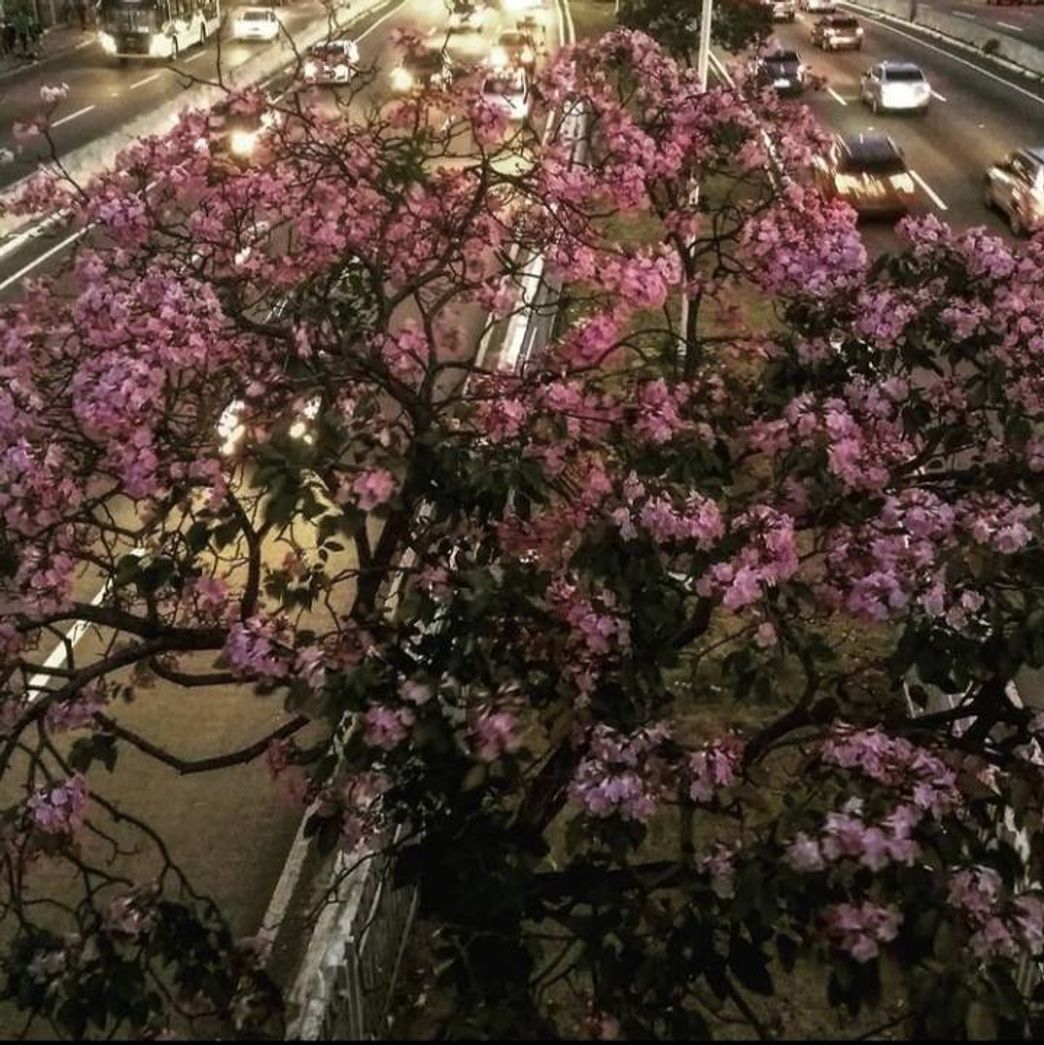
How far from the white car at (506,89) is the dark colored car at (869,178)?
16183 mm

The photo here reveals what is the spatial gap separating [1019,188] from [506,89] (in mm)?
18671

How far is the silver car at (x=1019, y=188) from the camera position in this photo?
75.6 ft

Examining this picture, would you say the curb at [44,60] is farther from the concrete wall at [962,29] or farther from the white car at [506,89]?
the white car at [506,89]

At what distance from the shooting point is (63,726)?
609 cm

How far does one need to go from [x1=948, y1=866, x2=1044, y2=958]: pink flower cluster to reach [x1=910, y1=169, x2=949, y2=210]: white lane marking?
950 inches

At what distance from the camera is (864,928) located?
170 inches

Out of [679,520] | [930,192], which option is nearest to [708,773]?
[679,520]

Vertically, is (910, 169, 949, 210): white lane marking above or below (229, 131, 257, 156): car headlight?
below

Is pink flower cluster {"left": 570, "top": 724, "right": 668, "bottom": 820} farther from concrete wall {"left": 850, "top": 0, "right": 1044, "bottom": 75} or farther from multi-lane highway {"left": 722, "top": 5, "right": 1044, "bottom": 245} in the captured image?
concrete wall {"left": 850, "top": 0, "right": 1044, "bottom": 75}

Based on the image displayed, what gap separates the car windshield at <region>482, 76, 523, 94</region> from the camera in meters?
8.38

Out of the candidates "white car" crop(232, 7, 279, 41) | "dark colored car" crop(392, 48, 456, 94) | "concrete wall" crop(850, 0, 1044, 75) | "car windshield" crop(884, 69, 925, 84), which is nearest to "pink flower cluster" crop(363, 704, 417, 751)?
"dark colored car" crop(392, 48, 456, 94)

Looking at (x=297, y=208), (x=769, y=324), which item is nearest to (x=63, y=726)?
(x=297, y=208)

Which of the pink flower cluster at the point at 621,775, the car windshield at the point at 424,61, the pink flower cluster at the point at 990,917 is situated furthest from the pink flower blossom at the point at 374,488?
the car windshield at the point at 424,61

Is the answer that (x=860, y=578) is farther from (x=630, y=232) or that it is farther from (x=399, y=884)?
(x=630, y=232)
